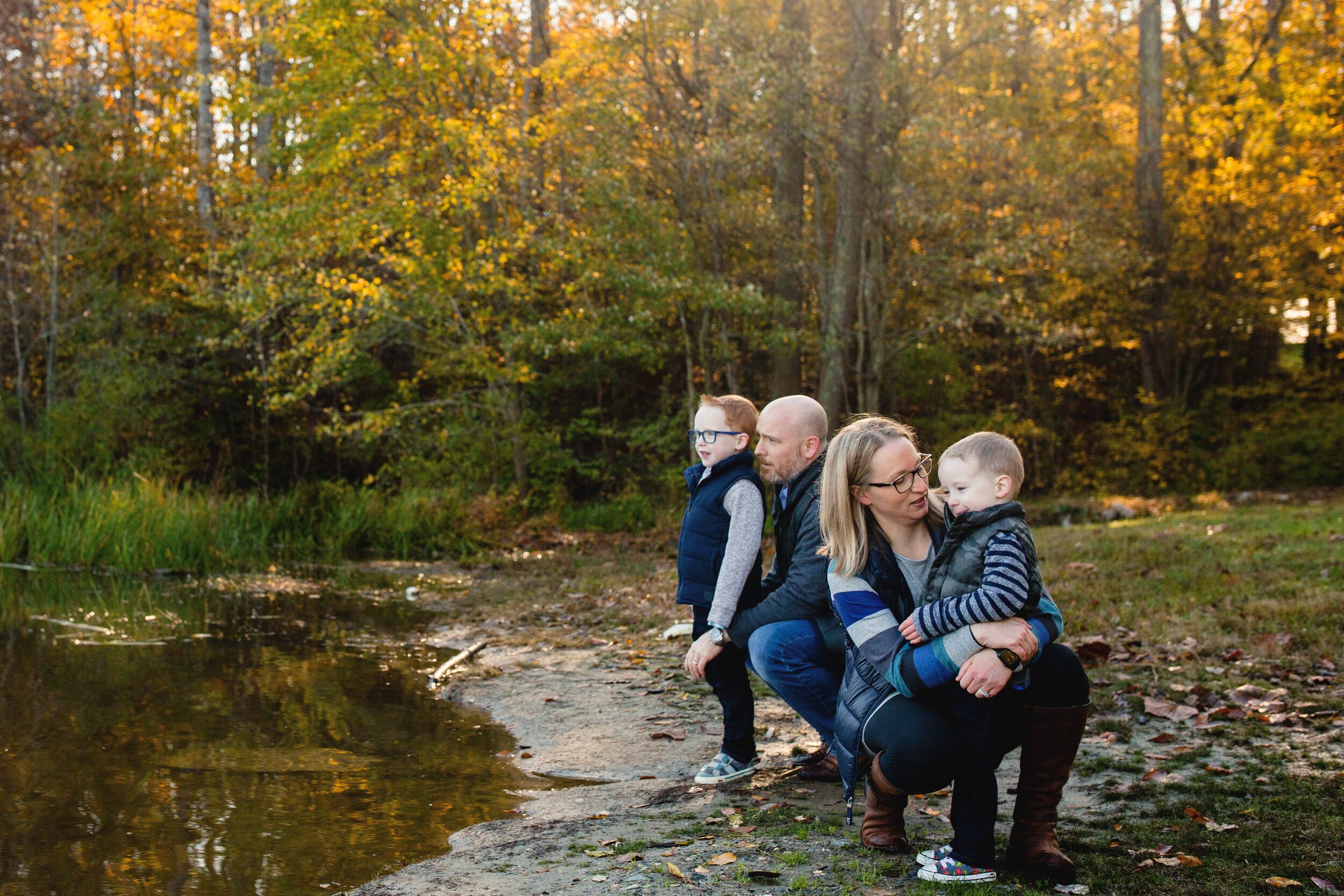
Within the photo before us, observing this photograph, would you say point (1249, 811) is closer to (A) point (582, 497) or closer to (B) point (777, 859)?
(B) point (777, 859)

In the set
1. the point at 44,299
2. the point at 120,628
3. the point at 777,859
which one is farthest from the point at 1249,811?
the point at 44,299

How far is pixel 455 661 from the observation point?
6.66 m

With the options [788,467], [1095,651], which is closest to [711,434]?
[788,467]

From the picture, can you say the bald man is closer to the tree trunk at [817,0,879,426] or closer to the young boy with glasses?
the young boy with glasses

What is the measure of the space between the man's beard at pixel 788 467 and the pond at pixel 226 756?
158 centimetres

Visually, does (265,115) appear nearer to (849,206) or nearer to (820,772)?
(849,206)

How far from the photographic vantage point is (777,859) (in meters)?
3.48

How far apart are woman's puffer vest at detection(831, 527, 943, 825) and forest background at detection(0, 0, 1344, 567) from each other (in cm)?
872

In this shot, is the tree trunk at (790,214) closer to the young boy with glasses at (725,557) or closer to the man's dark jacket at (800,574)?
the young boy with glasses at (725,557)

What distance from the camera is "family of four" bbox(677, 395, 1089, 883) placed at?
320cm

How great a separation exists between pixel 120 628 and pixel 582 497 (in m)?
9.13

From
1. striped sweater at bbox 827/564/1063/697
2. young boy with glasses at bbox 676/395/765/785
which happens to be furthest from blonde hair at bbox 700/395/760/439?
striped sweater at bbox 827/564/1063/697

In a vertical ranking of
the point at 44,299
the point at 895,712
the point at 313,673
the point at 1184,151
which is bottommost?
the point at 313,673

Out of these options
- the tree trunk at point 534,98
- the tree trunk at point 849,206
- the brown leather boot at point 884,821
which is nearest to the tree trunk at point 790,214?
the tree trunk at point 849,206
